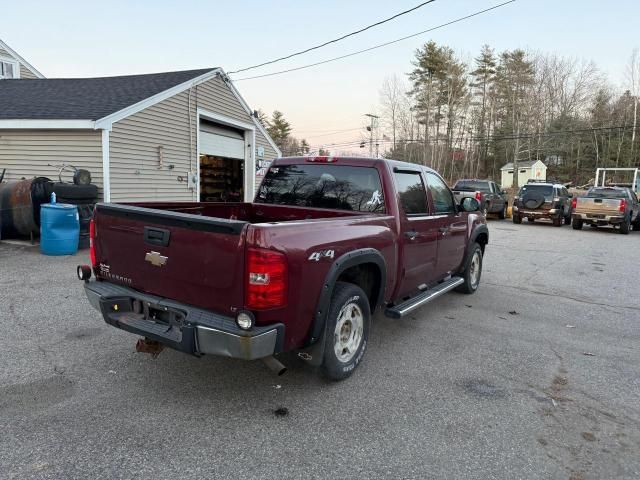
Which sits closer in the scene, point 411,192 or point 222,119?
point 411,192

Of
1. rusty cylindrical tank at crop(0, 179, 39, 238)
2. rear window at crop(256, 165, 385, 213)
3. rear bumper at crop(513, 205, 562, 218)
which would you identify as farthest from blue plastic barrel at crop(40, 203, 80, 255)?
rear bumper at crop(513, 205, 562, 218)

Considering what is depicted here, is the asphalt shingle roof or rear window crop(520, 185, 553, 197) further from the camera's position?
rear window crop(520, 185, 553, 197)

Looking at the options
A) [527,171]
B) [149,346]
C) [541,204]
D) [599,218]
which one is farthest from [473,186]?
[527,171]

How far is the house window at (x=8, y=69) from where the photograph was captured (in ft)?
56.9

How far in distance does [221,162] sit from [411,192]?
518 inches

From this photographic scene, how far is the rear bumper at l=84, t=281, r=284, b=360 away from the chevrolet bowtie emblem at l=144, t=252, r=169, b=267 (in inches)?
10.1

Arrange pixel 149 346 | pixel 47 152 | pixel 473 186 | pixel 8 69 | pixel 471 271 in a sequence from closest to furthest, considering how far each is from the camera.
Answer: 1. pixel 149 346
2. pixel 471 271
3. pixel 47 152
4. pixel 8 69
5. pixel 473 186

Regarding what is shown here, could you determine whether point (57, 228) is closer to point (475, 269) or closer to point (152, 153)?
point (152, 153)

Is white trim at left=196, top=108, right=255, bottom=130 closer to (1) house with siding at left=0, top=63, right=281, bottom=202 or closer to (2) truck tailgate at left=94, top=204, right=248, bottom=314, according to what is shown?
(1) house with siding at left=0, top=63, right=281, bottom=202

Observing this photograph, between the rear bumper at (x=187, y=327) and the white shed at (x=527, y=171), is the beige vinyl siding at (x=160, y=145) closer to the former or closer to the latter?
the rear bumper at (x=187, y=327)

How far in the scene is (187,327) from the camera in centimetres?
282

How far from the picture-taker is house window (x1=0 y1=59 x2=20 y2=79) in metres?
17.3

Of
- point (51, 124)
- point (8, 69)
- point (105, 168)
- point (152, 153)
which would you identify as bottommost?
point (105, 168)

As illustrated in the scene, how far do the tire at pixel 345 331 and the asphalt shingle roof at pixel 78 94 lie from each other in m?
8.56
